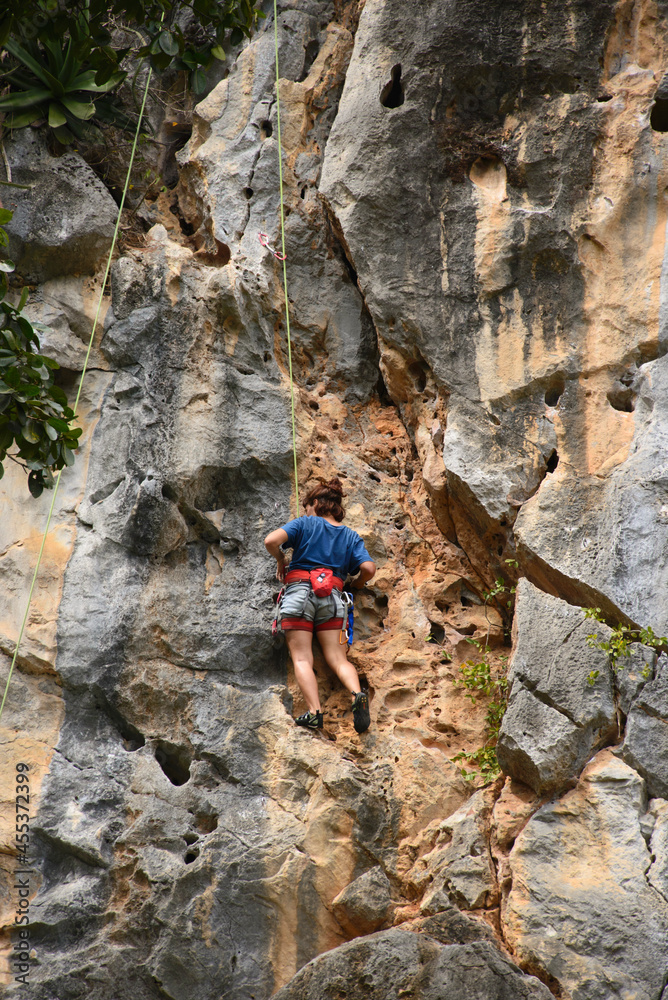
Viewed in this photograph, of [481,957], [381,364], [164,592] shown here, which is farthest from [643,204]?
[481,957]

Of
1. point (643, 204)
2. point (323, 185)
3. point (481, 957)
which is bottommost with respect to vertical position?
point (481, 957)

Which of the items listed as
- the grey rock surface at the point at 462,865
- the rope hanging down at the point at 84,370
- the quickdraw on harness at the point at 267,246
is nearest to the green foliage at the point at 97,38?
the rope hanging down at the point at 84,370

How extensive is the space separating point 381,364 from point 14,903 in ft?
14.8

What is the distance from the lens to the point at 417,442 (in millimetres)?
6871

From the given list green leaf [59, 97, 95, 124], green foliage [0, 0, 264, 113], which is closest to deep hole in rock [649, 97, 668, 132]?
green foliage [0, 0, 264, 113]

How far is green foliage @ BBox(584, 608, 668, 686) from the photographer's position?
16.6 ft

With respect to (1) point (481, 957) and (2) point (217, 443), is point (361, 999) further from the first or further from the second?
(2) point (217, 443)

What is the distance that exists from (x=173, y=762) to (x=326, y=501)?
81.0 inches

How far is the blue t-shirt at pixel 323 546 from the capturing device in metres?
6.11

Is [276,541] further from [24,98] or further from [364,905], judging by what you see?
[24,98]

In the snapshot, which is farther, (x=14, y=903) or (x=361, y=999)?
(x=14, y=903)

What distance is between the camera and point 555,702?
5.15 m

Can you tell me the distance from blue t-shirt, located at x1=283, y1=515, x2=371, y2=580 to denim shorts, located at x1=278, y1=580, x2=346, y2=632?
17 cm

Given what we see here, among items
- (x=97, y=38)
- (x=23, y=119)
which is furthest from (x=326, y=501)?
(x=23, y=119)
